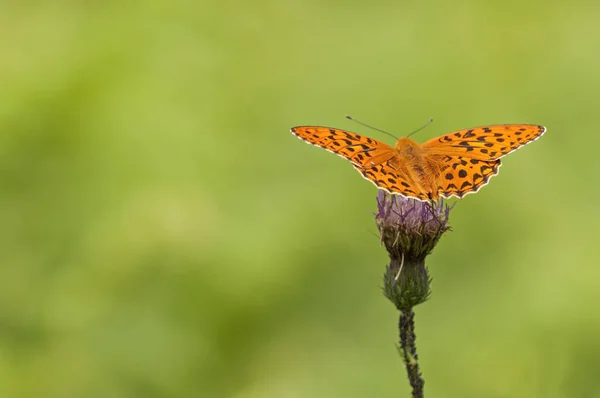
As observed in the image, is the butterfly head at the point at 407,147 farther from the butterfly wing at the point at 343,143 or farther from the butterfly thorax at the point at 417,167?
the butterfly wing at the point at 343,143

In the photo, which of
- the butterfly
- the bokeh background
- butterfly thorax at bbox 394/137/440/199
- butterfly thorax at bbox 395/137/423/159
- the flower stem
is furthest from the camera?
the bokeh background

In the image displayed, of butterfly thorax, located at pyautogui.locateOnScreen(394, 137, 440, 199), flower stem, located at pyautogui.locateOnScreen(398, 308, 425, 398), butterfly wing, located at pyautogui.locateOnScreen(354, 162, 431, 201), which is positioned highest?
butterfly thorax, located at pyautogui.locateOnScreen(394, 137, 440, 199)

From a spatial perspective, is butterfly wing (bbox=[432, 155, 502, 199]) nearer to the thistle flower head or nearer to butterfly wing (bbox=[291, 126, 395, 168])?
the thistle flower head

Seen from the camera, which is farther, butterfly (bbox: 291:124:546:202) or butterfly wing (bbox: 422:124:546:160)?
butterfly wing (bbox: 422:124:546:160)

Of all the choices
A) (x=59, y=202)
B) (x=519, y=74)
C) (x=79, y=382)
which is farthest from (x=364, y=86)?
(x=79, y=382)

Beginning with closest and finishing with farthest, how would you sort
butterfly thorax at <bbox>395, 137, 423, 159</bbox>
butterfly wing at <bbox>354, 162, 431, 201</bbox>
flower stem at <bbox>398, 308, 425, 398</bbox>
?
flower stem at <bbox>398, 308, 425, 398</bbox>
butterfly wing at <bbox>354, 162, 431, 201</bbox>
butterfly thorax at <bbox>395, 137, 423, 159</bbox>

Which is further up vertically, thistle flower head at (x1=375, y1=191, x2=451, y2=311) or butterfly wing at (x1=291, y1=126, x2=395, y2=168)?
butterfly wing at (x1=291, y1=126, x2=395, y2=168)

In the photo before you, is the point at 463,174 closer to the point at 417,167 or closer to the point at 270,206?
the point at 417,167

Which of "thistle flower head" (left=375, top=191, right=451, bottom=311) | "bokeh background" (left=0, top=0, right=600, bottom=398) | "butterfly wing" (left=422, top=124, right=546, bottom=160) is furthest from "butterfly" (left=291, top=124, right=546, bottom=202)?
"bokeh background" (left=0, top=0, right=600, bottom=398)

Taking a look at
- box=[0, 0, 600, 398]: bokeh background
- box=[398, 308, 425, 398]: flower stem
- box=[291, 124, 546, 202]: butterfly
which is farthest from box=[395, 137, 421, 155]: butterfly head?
box=[0, 0, 600, 398]: bokeh background
